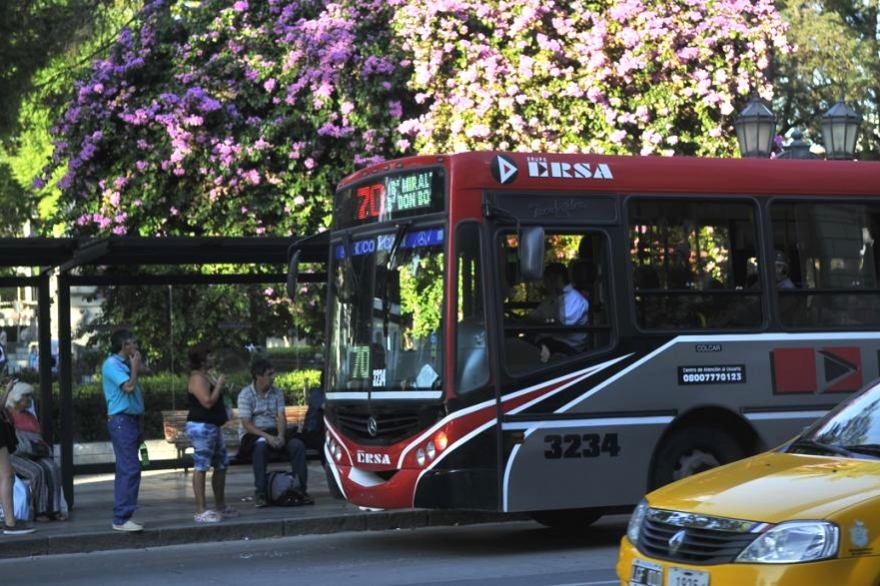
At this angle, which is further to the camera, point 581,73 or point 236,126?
point 236,126

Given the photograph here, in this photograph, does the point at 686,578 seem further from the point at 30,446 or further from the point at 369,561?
the point at 30,446

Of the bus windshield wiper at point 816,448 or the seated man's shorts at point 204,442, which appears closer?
the bus windshield wiper at point 816,448

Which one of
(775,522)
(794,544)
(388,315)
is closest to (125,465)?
(388,315)

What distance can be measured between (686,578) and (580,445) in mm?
4818

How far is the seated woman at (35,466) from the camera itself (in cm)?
1379

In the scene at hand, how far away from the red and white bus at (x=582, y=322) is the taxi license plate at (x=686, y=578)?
4.43m

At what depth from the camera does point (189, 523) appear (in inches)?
532

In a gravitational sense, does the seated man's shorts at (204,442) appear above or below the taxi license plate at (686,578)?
above

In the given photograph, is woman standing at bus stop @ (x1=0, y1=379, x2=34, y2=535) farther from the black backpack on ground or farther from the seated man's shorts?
the black backpack on ground

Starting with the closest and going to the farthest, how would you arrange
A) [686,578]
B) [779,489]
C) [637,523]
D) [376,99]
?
[686,578], [779,489], [637,523], [376,99]

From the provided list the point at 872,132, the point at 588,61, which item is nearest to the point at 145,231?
the point at 588,61

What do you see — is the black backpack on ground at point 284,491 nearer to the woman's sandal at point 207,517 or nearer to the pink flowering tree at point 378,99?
the woman's sandal at point 207,517

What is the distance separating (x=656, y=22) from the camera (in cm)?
2119

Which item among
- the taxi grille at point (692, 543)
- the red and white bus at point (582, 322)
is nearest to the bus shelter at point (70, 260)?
the red and white bus at point (582, 322)
